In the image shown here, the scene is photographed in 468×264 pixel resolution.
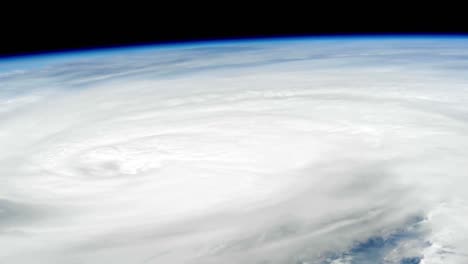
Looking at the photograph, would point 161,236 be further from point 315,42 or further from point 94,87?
point 315,42

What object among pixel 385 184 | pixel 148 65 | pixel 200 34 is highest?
pixel 200 34

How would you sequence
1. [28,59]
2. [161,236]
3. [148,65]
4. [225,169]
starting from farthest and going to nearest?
[28,59] → [148,65] → [225,169] → [161,236]

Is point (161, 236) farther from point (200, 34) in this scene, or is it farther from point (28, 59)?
point (28, 59)

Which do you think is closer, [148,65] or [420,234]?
[420,234]

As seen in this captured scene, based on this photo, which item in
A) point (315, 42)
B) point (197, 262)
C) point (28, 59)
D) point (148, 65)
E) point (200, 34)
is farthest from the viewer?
point (315, 42)

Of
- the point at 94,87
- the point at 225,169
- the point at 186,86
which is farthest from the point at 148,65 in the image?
the point at 225,169

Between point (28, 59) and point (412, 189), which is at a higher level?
point (28, 59)
